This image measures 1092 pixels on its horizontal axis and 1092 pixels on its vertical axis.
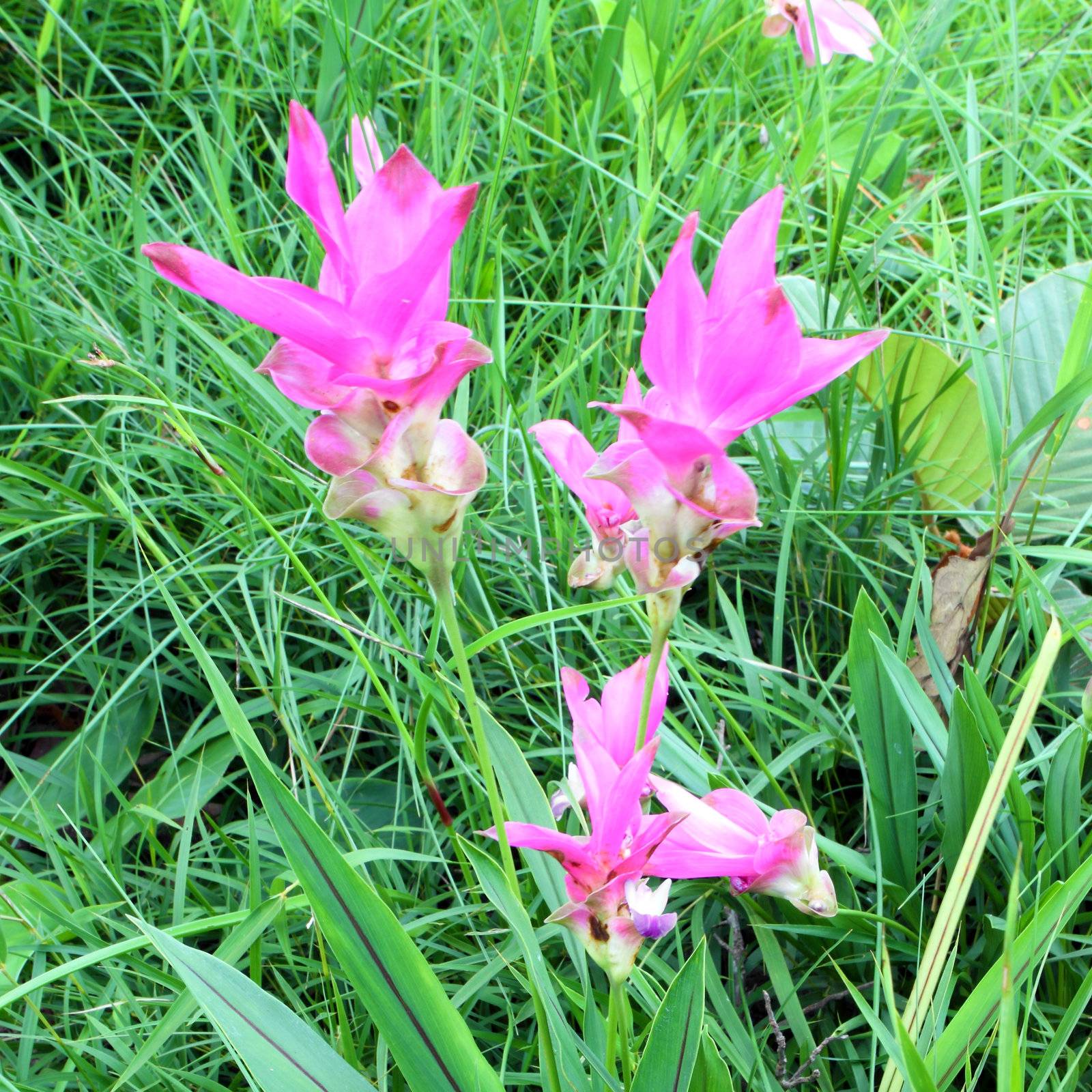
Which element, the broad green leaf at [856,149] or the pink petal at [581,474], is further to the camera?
the broad green leaf at [856,149]

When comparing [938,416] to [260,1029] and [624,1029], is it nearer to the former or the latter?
[624,1029]

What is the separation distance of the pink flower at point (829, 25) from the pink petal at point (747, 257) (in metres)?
0.97

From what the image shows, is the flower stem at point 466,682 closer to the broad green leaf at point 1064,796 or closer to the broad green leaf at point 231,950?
the broad green leaf at point 231,950

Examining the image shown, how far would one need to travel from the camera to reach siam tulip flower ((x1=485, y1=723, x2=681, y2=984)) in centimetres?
47

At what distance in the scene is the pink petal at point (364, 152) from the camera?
17.9 inches

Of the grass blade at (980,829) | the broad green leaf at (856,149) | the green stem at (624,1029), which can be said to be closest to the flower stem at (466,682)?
the green stem at (624,1029)

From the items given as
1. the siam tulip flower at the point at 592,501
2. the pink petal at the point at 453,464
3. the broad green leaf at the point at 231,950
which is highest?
the pink petal at the point at 453,464

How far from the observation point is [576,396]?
117cm

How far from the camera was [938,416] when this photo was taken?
111 centimetres

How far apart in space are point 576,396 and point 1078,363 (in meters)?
0.53

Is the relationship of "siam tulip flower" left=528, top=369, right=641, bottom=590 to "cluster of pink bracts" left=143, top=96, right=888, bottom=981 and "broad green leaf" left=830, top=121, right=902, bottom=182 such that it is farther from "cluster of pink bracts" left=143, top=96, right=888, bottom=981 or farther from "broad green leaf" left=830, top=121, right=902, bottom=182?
"broad green leaf" left=830, top=121, right=902, bottom=182

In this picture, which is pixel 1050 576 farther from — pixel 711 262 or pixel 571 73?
pixel 571 73

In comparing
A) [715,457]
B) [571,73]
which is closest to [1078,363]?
[715,457]

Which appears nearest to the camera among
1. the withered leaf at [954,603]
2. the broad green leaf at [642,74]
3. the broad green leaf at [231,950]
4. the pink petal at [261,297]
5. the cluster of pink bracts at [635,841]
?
the pink petal at [261,297]
